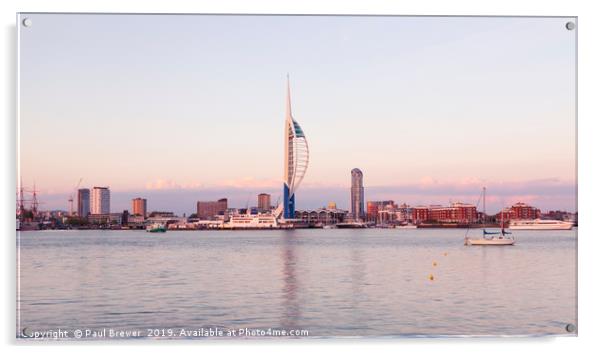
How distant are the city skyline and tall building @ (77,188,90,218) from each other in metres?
0.24

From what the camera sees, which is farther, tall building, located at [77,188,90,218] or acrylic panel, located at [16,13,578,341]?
tall building, located at [77,188,90,218]

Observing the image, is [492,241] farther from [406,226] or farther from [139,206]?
[139,206]

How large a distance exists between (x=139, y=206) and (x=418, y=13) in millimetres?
5047

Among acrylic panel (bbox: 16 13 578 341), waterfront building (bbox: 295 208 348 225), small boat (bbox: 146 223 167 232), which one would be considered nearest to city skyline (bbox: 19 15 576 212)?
acrylic panel (bbox: 16 13 578 341)

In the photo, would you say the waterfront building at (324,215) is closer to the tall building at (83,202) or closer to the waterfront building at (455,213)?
the waterfront building at (455,213)

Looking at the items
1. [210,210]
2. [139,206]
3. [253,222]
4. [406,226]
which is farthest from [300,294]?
[253,222]

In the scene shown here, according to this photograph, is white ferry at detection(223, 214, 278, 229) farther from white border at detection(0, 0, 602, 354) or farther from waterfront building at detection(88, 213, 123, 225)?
white border at detection(0, 0, 602, 354)

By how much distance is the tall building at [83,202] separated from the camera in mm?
7302

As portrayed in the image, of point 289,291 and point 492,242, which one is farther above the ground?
point 289,291

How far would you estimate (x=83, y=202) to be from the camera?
26.5 ft

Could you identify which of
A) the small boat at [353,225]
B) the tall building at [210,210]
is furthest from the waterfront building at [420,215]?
the tall building at [210,210]

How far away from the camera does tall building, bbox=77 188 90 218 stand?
730 cm

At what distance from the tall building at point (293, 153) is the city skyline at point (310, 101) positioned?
0.10 meters
